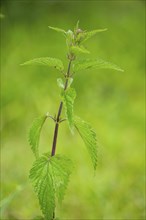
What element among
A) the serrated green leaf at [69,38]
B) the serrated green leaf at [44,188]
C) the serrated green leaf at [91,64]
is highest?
the serrated green leaf at [69,38]

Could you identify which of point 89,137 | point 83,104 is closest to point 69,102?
point 89,137

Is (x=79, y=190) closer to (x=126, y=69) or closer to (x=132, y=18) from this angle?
(x=126, y=69)

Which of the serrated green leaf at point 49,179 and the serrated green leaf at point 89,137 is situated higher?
the serrated green leaf at point 89,137

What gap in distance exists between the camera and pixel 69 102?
0.97 m

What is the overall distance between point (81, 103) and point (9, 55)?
653 millimetres

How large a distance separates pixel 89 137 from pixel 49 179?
120 mm

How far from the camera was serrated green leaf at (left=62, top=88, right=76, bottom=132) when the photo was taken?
93 centimetres

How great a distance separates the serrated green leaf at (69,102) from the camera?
0.93 m

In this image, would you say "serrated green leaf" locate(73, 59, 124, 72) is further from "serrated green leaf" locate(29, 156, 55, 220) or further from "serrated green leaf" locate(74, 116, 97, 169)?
"serrated green leaf" locate(29, 156, 55, 220)

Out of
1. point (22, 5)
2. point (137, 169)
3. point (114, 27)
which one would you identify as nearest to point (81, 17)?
point (114, 27)

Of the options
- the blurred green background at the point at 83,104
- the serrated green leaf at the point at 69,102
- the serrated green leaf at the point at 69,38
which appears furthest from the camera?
the blurred green background at the point at 83,104

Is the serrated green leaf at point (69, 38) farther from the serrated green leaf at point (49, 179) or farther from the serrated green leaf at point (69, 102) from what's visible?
the serrated green leaf at point (49, 179)

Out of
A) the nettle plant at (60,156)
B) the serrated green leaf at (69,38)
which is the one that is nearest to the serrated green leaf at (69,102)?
the nettle plant at (60,156)

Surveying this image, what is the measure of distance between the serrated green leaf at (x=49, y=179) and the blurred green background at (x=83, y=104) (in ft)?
1.06
